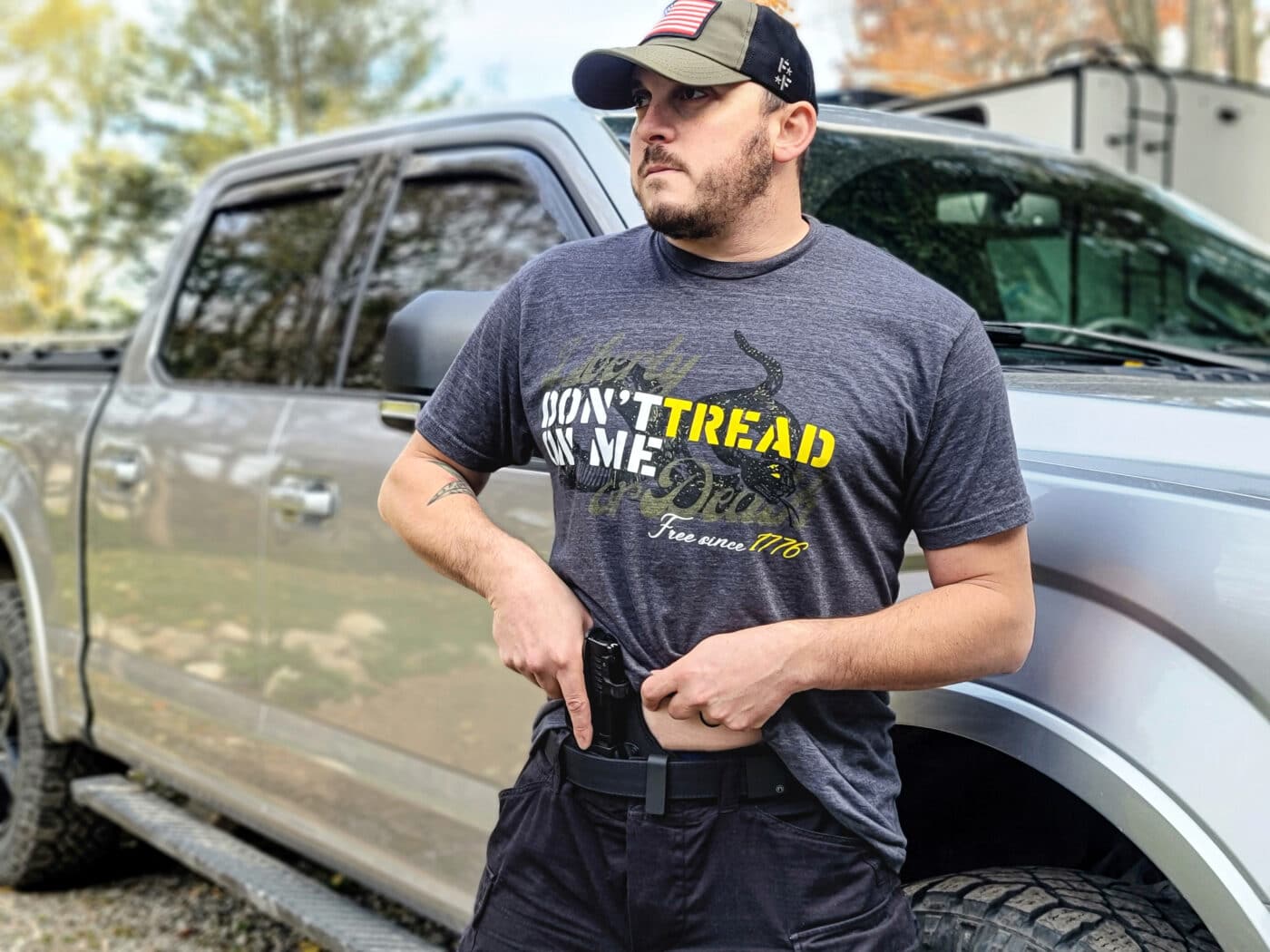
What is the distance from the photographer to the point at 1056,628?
6.32ft

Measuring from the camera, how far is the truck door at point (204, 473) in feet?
11.5

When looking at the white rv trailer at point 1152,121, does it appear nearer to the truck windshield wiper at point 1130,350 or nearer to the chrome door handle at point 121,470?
the chrome door handle at point 121,470

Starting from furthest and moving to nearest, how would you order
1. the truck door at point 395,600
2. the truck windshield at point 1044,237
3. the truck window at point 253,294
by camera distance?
the truck window at point 253,294 → the truck windshield at point 1044,237 → the truck door at point 395,600

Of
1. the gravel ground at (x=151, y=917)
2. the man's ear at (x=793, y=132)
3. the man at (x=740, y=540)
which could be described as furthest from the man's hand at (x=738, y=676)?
the gravel ground at (x=151, y=917)

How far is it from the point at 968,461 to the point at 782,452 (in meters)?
0.21

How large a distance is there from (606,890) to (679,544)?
428 millimetres

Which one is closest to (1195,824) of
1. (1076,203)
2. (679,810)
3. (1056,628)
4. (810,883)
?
(1056,628)

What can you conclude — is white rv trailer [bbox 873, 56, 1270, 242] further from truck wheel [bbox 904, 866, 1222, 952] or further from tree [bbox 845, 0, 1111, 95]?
tree [bbox 845, 0, 1111, 95]

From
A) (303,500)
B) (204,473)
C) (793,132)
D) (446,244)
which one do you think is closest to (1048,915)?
(793,132)

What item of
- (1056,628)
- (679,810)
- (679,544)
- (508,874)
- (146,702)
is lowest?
(146,702)

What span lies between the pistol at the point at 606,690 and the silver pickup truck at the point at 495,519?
1.49 ft

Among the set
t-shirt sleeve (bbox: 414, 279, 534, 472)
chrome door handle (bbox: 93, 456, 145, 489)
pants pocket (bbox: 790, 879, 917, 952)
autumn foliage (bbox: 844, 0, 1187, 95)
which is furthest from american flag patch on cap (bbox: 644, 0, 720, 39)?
autumn foliage (bbox: 844, 0, 1187, 95)

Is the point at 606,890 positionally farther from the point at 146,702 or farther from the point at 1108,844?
the point at 146,702

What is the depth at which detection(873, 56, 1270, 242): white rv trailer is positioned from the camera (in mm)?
8867
